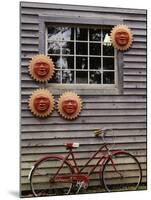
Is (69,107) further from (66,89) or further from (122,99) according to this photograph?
(122,99)

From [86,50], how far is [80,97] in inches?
27.7

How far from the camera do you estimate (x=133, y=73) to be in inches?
346

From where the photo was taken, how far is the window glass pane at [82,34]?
8.57 meters

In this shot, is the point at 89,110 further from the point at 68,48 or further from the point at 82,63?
the point at 68,48

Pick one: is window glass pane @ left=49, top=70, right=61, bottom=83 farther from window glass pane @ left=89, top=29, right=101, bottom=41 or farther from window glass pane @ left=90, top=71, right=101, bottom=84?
window glass pane @ left=89, top=29, right=101, bottom=41

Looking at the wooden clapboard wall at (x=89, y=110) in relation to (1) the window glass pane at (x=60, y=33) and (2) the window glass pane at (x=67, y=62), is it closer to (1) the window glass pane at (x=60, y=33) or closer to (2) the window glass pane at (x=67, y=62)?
(1) the window glass pane at (x=60, y=33)

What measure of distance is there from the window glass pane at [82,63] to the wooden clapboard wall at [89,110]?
42 cm

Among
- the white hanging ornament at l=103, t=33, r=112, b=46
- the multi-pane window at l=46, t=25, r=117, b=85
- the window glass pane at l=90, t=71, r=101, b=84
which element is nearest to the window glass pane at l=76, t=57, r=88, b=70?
the multi-pane window at l=46, t=25, r=117, b=85

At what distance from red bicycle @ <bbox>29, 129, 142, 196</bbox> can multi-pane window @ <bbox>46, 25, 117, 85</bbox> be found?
0.84 metres

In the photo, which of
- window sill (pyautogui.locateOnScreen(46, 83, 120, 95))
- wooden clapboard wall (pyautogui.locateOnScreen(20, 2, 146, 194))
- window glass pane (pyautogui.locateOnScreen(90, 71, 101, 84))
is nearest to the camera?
wooden clapboard wall (pyautogui.locateOnScreen(20, 2, 146, 194))

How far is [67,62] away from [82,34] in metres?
0.48

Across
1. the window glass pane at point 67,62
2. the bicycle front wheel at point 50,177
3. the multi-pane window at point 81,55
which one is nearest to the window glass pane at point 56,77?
the multi-pane window at point 81,55

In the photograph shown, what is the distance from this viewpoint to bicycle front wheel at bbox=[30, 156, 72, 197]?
8.27 meters


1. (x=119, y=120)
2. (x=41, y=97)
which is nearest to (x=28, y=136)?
(x=41, y=97)
